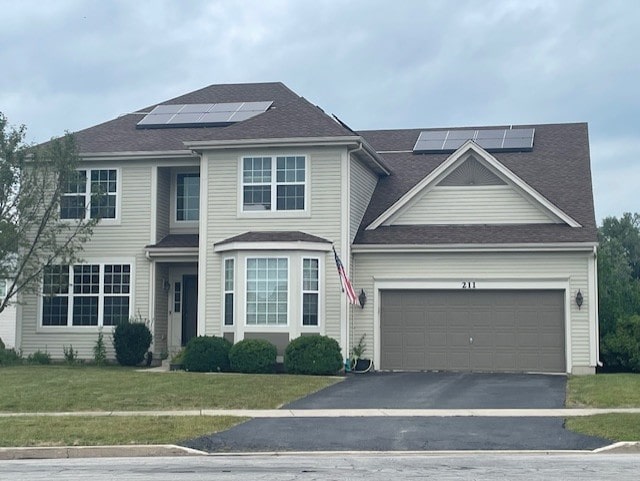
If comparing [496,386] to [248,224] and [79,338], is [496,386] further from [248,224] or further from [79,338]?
[79,338]

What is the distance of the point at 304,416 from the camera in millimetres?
17312

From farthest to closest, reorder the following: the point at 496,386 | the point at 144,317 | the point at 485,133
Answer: the point at 485,133 < the point at 144,317 < the point at 496,386

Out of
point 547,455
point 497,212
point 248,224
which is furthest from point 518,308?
point 547,455

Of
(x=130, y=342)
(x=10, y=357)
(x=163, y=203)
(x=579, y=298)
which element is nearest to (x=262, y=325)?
(x=130, y=342)

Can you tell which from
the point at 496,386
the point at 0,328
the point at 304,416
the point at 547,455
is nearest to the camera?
the point at 547,455

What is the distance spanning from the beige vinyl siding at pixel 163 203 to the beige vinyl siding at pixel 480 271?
584 centimetres

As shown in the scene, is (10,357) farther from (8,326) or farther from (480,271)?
(480,271)

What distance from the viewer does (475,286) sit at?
84.4 feet

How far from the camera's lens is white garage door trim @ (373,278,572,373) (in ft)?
82.8

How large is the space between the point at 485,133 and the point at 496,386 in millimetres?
12151

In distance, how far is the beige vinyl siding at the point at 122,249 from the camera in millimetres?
27703

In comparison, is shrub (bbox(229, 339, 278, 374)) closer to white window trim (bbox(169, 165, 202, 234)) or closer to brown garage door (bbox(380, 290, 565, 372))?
brown garage door (bbox(380, 290, 565, 372))

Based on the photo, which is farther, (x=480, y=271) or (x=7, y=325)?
(x=7, y=325)

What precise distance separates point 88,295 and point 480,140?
1302cm
